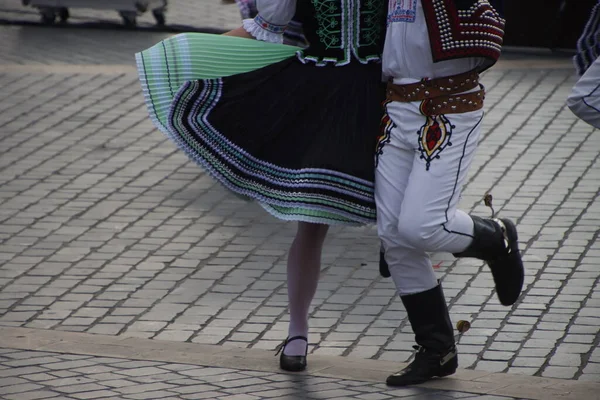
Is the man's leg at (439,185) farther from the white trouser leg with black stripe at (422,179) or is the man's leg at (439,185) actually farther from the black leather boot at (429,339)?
the black leather boot at (429,339)

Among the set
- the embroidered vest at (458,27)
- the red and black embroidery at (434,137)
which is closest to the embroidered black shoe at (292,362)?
the red and black embroidery at (434,137)

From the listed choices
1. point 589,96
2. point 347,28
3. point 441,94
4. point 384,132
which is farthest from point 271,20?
point 589,96

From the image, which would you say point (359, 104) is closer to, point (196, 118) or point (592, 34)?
point (196, 118)

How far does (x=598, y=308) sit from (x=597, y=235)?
1139 millimetres

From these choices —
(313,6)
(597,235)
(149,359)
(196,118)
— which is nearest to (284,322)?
(149,359)

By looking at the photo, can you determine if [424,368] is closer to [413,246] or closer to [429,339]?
[429,339]

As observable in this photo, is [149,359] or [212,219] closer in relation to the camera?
[149,359]

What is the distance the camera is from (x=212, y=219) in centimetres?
679

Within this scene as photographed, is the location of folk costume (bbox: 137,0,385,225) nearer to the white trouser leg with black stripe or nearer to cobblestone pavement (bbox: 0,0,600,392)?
the white trouser leg with black stripe

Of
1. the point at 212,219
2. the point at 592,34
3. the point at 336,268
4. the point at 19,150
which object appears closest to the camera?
the point at 592,34

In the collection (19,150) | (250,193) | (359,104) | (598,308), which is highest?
(359,104)

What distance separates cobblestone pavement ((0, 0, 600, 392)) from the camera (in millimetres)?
5082

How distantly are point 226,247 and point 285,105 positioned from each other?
6.54ft

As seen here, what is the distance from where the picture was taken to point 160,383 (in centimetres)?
448
